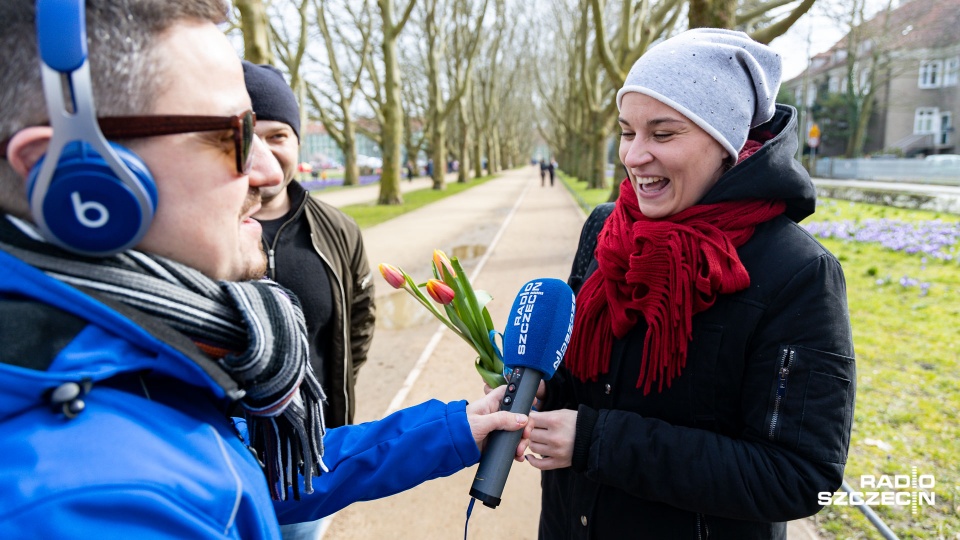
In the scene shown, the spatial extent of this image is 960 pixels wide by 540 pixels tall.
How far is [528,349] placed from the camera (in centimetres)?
151

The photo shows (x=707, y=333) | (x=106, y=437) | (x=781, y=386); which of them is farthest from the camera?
(x=707, y=333)

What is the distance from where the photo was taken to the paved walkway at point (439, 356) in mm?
3461

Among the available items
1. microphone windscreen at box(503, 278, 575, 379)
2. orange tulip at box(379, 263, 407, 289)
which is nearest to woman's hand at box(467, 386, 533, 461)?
microphone windscreen at box(503, 278, 575, 379)

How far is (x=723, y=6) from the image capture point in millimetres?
8250

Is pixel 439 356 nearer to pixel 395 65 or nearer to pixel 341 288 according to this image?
pixel 341 288

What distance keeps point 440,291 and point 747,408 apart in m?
0.88

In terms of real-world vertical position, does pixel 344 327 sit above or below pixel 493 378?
below

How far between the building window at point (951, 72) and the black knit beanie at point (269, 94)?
2120 inches

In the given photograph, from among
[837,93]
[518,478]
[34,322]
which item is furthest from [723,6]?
[837,93]

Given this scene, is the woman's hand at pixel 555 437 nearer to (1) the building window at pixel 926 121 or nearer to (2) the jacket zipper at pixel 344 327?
(2) the jacket zipper at pixel 344 327

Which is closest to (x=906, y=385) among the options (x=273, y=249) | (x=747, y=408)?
(x=747, y=408)

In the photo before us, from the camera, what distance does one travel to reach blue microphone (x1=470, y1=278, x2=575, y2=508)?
55.9 inches

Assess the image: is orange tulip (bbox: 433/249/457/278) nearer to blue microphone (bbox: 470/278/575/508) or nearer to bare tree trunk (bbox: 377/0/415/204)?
blue microphone (bbox: 470/278/575/508)

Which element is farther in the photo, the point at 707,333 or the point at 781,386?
the point at 707,333
